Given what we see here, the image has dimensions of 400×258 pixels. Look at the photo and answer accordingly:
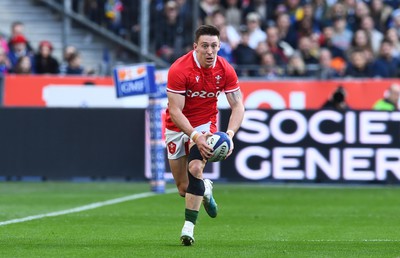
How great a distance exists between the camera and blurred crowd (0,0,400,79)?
84.9 feet

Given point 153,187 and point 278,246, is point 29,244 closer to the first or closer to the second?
point 278,246

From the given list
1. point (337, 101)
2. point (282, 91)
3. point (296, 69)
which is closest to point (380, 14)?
point (296, 69)

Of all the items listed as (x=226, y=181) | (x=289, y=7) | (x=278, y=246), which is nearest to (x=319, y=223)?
(x=278, y=246)

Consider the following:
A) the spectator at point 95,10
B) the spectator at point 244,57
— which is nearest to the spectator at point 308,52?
the spectator at point 244,57

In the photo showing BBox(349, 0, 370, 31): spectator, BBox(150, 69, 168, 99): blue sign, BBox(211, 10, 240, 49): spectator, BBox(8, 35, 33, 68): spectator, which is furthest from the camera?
BBox(349, 0, 370, 31): spectator

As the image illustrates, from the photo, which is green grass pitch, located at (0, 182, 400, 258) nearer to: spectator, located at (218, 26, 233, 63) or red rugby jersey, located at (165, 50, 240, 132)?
red rugby jersey, located at (165, 50, 240, 132)

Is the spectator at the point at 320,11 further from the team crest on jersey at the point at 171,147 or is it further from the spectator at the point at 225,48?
the team crest on jersey at the point at 171,147

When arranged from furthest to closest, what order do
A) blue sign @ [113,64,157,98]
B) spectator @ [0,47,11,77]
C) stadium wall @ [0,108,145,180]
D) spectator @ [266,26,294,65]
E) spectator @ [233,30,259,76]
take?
spectator @ [266,26,294,65]
spectator @ [233,30,259,76]
spectator @ [0,47,11,77]
stadium wall @ [0,108,145,180]
blue sign @ [113,64,157,98]

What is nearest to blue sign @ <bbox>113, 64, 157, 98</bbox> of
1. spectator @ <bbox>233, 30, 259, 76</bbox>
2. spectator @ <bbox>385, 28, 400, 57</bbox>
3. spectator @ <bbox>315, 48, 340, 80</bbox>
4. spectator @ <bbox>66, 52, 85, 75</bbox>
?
spectator @ <bbox>66, 52, 85, 75</bbox>

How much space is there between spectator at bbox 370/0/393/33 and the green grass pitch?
306 inches

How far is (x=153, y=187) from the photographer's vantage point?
67.5ft

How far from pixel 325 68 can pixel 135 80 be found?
6318mm

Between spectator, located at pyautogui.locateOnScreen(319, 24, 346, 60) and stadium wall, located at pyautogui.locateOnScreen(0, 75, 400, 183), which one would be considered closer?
stadium wall, located at pyautogui.locateOnScreen(0, 75, 400, 183)

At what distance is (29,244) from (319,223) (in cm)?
425
